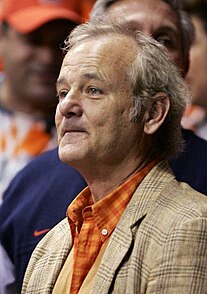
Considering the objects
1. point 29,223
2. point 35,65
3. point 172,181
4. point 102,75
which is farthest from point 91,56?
point 35,65

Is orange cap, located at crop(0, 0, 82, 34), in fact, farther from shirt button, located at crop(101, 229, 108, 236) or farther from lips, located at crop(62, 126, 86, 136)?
shirt button, located at crop(101, 229, 108, 236)

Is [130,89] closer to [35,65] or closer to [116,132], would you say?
[116,132]

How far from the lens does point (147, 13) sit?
13.4 feet

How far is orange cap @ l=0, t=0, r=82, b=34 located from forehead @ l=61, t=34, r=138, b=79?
2.07 metres

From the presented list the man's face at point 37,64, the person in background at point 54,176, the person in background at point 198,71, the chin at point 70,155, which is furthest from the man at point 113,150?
the person in background at point 198,71

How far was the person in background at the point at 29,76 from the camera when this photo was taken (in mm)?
5387

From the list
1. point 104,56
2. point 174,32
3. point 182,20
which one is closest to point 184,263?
point 104,56

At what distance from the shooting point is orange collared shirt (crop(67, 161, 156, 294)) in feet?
10.5

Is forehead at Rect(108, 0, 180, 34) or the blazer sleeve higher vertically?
forehead at Rect(108, 0, 180, 34)

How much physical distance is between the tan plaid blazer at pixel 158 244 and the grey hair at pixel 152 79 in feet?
0.40

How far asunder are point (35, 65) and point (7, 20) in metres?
0.34

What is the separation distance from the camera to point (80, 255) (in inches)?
127

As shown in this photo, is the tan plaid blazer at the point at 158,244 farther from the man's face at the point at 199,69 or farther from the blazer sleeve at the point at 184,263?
the man's face at the point at 199,69

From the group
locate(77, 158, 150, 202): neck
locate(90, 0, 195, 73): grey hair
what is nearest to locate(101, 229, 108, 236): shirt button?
locate(77, 158, 150, 202): neck
